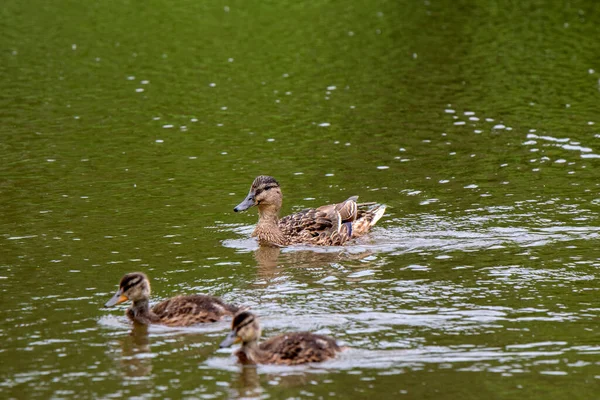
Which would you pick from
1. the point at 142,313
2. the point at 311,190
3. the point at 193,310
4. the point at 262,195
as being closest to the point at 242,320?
the point at 193,310

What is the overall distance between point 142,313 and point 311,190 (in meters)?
7.39

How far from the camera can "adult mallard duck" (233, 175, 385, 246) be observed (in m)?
17.1

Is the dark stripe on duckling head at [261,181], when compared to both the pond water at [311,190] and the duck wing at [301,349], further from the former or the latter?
the duck wing at [301,349]

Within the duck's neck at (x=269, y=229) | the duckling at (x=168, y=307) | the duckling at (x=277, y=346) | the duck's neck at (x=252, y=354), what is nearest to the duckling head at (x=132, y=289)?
the duckling at (x=168, y=307)

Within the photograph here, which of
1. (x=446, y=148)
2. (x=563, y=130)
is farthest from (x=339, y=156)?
(x=563, y=130)

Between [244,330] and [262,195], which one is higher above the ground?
[262,195]

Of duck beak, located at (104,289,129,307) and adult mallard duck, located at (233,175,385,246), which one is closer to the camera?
duck beak, located at (104,289,129,307)

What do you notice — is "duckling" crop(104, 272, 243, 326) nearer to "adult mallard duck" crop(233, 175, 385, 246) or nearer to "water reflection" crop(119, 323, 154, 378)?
"water reflection" crop(119, 323, 154, 378)

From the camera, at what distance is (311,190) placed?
20.1 meters

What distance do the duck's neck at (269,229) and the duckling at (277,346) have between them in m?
5.42

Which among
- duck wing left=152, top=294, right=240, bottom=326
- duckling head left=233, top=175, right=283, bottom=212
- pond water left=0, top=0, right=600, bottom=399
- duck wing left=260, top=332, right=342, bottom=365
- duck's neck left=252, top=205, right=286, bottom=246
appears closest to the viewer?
duck wing left=260, top=332, right=342, bottom=365

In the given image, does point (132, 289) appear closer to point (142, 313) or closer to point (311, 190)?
point (142, 313)

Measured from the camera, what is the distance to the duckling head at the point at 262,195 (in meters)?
17.7

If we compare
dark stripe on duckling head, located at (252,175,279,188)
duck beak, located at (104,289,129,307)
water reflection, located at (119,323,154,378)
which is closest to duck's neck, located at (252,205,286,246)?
dark stripe on duckling head, located at (252,175,279,188)
